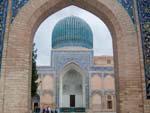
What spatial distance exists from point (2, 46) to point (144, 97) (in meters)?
3.37

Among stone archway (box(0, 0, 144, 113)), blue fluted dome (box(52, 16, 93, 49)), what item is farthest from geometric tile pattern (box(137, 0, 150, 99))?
blue fluted dome (box(52, 16, 93, 49))

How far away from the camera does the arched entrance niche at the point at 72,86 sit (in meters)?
26.9

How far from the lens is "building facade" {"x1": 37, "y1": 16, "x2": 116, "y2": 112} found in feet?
86.2

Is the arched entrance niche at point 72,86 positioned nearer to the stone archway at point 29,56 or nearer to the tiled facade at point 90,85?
the tiled facade at point 90,85

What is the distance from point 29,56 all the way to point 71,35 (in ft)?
68.8

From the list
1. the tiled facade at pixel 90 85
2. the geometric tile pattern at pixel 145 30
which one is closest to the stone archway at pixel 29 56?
the geometric tile pattern at pixel 145 30

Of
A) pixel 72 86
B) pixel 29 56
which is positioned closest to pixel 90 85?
pixel 72 86

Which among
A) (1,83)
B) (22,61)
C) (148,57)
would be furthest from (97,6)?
(1,83)

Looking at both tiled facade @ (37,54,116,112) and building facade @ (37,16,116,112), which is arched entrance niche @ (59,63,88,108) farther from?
tiled facade @ (37,54,116,112)

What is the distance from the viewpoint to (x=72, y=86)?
91.9 ft

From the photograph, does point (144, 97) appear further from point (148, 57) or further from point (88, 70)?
point (88, 70)

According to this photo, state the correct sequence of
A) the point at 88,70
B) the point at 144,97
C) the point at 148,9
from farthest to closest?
the point at 88,70 → the point at 148,9 → the point at 144,97

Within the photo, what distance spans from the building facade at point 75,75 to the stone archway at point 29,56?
19592 mm

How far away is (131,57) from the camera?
6438 mm
